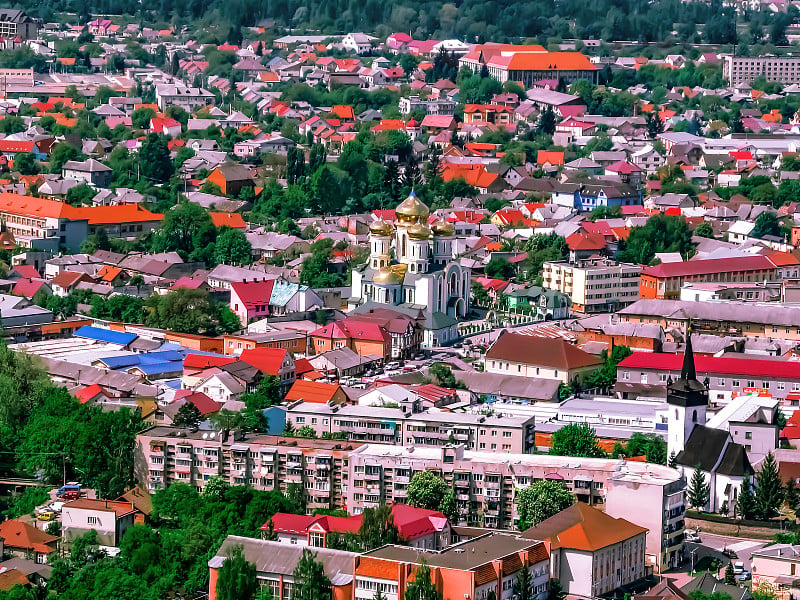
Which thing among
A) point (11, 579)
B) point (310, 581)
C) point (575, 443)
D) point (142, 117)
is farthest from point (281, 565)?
point (142, 117)

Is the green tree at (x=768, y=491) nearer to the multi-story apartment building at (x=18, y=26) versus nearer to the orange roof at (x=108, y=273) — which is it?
the orange roof at (x=108, y=273)

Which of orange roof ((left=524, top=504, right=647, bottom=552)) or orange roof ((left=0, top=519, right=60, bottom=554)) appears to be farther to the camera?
orange roof ((left=0, top=519, right=60, bottom=554))

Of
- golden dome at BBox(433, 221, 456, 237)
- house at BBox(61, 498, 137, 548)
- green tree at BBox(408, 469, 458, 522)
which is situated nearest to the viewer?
house at BBox(61, 498, 137, 548)

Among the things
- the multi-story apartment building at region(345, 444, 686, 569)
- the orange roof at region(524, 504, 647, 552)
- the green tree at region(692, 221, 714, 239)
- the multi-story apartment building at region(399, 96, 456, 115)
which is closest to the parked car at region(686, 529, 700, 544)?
the multi-story apartment building at region(345, 444, 686, 569)

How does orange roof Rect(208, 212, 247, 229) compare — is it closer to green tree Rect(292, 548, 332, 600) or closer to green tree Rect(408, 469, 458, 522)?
green tree Rect(408, 469, 458, 522)

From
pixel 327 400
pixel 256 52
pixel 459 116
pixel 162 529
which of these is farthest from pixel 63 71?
pixel 162 529

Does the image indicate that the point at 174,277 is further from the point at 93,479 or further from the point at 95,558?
the point at 95,558

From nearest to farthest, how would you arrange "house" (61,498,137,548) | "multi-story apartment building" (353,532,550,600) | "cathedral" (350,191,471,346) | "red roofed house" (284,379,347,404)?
"multi-story apartment building" (353,532,550,600) → "house" (61,498,137,548) → "red roofed house" (284,379,347,404) → "cathedral" (350,191,471,346)
